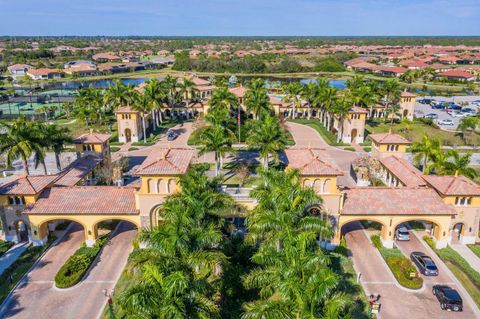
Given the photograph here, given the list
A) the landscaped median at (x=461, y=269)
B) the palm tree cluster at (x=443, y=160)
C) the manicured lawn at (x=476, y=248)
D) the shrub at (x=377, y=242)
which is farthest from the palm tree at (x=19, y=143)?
the manicured lawn at (x=476, y=248)

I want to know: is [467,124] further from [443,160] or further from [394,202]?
[394,202]

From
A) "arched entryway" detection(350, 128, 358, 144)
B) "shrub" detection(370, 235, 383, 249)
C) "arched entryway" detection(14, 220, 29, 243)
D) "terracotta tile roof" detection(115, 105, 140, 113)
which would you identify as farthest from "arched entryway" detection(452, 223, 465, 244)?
"terracotta tile roof" detection(115, 105, 140, 113)

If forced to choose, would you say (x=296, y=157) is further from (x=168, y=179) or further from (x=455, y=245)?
(x=455, y=245)

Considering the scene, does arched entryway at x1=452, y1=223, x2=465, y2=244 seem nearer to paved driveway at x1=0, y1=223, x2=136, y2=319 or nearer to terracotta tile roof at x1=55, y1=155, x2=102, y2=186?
paved driveway at x1=0, y1=223, x2=136, y2=319

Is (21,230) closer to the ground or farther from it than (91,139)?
closer to the ground

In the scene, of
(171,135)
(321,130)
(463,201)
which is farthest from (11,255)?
(321,130)

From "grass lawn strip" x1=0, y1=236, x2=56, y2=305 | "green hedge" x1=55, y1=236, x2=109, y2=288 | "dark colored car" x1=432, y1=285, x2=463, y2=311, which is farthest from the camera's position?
"green hedge" x1=55, y1=236, x2=109, y2=288

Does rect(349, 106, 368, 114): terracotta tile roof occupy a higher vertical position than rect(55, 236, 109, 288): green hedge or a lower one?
higher
